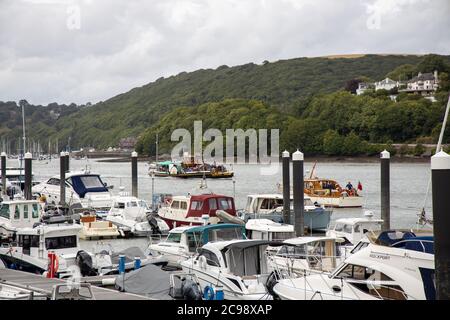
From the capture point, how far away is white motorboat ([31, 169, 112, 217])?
1531 inches

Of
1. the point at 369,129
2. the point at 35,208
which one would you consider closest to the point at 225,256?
the point at 35,208

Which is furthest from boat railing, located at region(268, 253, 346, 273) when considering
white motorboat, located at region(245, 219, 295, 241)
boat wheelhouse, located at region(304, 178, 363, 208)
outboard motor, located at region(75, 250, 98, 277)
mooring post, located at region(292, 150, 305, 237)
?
boat wheelhouse, located at region(304, 178, 363, 208)

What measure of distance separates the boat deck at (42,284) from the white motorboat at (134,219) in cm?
1263

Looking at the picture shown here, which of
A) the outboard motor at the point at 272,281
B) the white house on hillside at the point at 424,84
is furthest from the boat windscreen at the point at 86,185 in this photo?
the white house on hillside at the point at 424,84

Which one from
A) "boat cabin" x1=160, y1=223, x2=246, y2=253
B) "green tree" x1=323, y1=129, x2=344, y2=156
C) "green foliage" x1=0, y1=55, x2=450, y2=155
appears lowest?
"boat cabin" x1=160, y1=223, x2=246, y2=253

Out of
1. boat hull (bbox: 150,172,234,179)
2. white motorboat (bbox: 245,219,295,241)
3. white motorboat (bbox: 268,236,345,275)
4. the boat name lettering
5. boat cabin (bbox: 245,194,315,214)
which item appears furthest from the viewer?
boat hull (bbox: 150,172,234,179)

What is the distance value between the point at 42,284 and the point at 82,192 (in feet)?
80.0

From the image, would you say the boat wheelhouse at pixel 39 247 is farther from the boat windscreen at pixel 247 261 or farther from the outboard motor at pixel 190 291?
the outboard motor at pixel 190 291

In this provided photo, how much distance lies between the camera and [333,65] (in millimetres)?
190000

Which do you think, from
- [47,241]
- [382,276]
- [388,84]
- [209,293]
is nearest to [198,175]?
[47,241]

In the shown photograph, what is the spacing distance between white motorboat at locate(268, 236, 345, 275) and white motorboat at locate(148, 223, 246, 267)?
2756mm

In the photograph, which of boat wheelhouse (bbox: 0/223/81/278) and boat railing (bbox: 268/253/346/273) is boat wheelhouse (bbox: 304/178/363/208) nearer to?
boat wheelhouse (bbox: 0/223/81/278)

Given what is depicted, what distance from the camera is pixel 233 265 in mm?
16531
